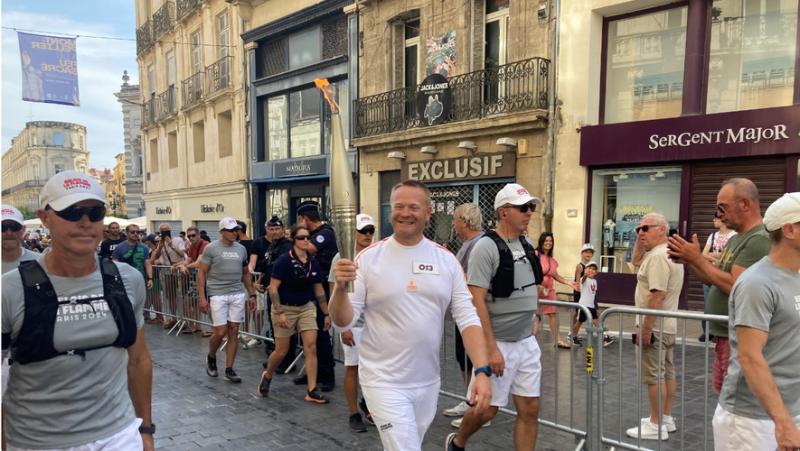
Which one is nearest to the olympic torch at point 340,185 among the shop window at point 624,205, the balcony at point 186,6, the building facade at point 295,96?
the shop window at point 624,205

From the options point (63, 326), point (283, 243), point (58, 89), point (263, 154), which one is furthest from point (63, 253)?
point (263, 154)

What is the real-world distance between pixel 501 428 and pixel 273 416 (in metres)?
2.28

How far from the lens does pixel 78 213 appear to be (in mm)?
2195

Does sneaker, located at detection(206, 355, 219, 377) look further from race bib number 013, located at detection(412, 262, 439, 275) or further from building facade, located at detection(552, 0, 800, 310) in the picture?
building facade, located at detection(552, 0, 800, 310)

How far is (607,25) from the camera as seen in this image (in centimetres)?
1144

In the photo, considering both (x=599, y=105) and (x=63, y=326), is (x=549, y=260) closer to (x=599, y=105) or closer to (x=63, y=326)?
(x=599, y=105)

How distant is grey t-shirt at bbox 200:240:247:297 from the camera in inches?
262

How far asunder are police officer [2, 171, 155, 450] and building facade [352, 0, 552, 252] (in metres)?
9.26

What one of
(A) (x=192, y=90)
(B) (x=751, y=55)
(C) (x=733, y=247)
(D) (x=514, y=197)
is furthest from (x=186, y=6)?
(C) (x=733, y=247)

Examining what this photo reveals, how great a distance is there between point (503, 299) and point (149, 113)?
28.9 metres

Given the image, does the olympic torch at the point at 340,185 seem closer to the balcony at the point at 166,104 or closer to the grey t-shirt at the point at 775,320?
the grey t-shirt at the point at 775,320

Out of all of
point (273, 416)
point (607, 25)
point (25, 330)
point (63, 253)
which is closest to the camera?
point (25, 330)

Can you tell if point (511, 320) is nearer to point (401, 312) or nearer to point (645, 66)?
point (401, 312)

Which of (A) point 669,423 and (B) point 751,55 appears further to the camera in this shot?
(B) point 751,55
